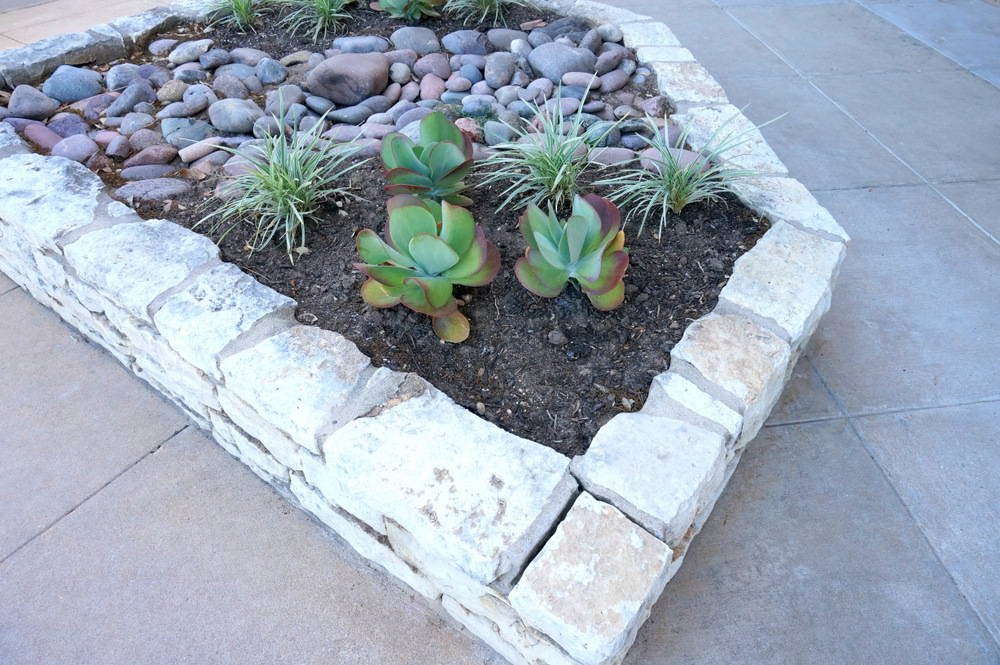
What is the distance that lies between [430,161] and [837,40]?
3.21 metres

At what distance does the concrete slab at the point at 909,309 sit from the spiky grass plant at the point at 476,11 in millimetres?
1754

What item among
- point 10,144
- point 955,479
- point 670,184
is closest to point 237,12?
point 10,144

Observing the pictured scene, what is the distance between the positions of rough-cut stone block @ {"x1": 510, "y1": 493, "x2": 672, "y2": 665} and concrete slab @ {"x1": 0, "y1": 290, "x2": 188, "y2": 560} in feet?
4.06

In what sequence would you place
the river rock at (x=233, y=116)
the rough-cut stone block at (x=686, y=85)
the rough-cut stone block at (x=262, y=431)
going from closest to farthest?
the rough-cut stone block at (x=262, y=431), the river rock at (x=233, y=116), the rough-cut stone block at (x=686, y=85)

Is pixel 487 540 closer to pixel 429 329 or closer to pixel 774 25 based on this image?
pixel 429 329

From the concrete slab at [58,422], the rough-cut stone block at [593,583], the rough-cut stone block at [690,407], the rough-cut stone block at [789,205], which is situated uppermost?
the rough-cut stone block at [789,205]

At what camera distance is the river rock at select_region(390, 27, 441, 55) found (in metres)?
3.06

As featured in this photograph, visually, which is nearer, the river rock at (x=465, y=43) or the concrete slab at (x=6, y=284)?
the concrete slab at (x=6, y=284)

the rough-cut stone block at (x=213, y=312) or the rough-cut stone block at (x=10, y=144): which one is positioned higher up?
the rough-cut stone block at (x=10, y=144)

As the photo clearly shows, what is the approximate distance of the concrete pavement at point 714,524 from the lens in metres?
1.46

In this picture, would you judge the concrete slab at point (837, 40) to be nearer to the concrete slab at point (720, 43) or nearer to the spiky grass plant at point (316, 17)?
the concrete slab at point (720, 43)

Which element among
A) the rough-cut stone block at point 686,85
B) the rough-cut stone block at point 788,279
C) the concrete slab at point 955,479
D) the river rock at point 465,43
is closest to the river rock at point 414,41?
the river rock at point 465,43

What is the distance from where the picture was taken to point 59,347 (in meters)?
2.13

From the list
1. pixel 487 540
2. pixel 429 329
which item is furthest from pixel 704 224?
pixel 487 540
